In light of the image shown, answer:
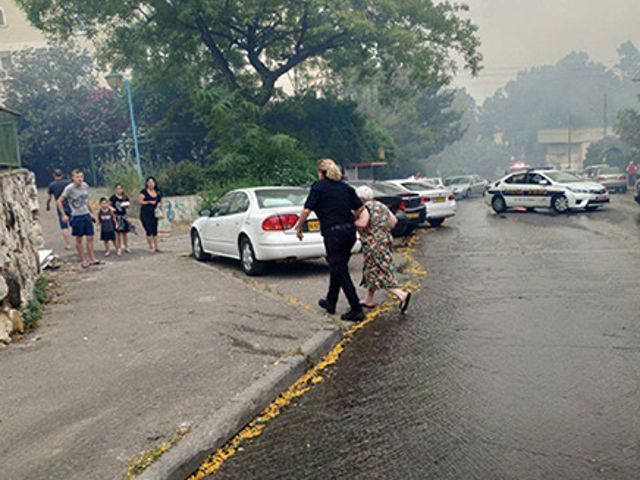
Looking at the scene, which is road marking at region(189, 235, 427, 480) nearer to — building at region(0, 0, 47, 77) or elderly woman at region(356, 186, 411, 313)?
elderly woman at region(356, 186, 411, 313)

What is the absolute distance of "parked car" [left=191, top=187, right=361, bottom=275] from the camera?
9648 mm

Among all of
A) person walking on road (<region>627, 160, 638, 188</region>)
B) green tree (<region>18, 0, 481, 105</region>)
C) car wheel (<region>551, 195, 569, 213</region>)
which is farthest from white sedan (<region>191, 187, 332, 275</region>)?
person walking on road (<region>627, 160, 638, 188</region>)

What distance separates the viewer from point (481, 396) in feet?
14.8

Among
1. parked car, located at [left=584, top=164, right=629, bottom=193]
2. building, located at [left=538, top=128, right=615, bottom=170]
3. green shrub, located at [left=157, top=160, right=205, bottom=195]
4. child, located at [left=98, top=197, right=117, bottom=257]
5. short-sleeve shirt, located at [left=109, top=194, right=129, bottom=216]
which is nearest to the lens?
child, located at [left=98, top=197, right=117, bottom=257]

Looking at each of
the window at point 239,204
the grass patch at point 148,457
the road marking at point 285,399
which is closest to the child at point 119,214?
the window at point 239,204

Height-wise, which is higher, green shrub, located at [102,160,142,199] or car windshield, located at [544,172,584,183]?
green shrub, located at [102,160,142,199]

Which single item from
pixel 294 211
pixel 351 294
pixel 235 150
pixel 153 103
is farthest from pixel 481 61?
pixel 351 294

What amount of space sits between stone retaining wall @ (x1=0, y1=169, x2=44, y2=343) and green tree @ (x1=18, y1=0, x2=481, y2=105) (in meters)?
15.4

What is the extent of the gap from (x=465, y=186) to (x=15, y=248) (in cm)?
3602

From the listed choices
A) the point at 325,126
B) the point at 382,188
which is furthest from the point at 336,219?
the point at 325,126

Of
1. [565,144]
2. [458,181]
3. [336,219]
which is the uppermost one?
[565,144]

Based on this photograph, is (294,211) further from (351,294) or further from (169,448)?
(169,448)

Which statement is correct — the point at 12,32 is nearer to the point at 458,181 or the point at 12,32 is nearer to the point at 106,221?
the point at 458,181

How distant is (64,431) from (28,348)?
2.47 m
